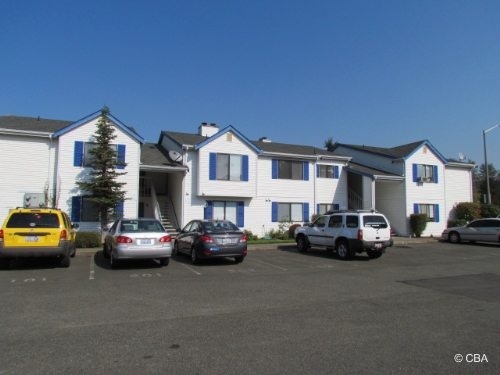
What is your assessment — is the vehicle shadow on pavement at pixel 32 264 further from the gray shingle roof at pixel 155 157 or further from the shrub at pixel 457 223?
the shrub at pixel 457 223

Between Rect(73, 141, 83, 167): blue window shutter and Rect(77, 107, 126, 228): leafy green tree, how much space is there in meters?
0.64

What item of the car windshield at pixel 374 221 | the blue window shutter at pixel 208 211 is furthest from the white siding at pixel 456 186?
the blue window shutter at pixel 208 211

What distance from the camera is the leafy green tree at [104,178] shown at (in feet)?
63.3

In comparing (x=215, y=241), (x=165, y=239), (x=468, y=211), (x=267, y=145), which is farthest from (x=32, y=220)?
(x=468, y=211)

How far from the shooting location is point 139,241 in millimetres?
11859

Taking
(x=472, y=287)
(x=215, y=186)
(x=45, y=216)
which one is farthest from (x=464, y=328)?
(x=215, y=186)

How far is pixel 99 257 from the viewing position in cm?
1504

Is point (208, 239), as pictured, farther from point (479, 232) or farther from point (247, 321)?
point (479, 232)

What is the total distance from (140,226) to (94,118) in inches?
418

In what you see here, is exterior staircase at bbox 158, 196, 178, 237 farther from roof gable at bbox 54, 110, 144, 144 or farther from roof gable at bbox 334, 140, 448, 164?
roof gable at bbox 334, 140, 448, 164

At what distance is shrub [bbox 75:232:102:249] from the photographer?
1745 centimetres

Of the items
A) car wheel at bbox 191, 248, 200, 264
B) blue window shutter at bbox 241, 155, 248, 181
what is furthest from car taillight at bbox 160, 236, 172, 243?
blue window shutter at bbox 241, 155, 248, 181

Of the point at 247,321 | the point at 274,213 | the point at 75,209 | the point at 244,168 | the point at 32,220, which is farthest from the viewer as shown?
the point at 274,213

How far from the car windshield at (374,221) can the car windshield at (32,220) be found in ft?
36.0
